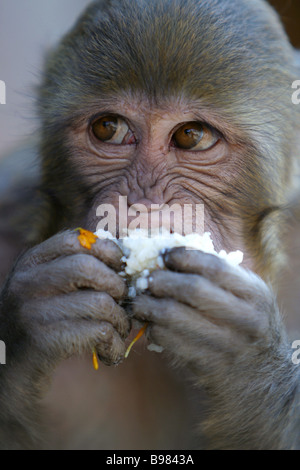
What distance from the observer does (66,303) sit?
198 cm

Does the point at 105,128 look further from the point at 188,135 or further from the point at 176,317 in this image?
the point at 176,317

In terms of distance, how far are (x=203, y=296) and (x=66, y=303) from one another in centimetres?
48

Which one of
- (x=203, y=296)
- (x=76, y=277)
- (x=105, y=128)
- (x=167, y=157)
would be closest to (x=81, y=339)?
(x=76, y=277)

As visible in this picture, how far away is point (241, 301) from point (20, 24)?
13.2 feet

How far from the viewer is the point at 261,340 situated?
6.73 ft

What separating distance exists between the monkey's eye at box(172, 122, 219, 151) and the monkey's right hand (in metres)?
0.72

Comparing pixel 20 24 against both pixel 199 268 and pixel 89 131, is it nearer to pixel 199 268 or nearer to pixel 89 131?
pixel 89 131

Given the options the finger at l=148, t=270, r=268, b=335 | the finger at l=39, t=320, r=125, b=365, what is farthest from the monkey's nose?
the finger at l=39, t=320, r=125, b=365

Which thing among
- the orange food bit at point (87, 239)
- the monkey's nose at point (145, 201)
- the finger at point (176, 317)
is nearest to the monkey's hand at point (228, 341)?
the finger at point (176, 317)

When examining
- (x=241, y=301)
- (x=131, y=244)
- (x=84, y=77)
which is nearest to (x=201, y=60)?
(x=84, y=77)

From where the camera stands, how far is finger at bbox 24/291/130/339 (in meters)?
1.95

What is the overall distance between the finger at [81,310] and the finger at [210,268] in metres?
0.25
